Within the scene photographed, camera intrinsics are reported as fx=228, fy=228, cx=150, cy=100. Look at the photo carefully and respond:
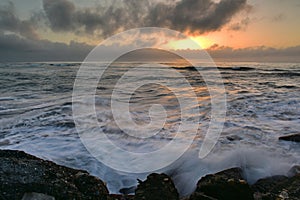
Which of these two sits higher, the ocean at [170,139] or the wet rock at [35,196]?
the wet rock at [35,196]

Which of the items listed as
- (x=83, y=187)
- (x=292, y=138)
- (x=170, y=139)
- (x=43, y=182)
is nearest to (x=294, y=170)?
(x=292, y=138)

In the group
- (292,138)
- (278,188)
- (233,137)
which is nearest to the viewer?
(278,188)

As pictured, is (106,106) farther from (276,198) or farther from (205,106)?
(276,198)

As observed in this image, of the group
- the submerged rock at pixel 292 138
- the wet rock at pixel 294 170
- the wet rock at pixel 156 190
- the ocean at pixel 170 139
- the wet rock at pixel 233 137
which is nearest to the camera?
the wet rock at pixel 156 190

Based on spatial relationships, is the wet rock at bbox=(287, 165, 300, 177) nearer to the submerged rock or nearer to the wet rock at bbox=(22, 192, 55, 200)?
the submerged rock

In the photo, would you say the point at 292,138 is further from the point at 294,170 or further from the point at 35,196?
the point at 35,196

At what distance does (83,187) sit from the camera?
225 centimetres

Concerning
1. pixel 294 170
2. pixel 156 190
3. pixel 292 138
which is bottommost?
pixel 294 170

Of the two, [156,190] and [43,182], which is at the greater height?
[43,182]

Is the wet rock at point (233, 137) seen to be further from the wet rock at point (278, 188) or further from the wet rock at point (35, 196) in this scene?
the wet rock at point (35, 196)

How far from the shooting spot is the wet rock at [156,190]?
229 cm

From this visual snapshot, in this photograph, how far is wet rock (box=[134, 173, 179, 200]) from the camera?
229cm

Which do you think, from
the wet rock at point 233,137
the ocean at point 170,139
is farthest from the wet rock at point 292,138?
the wet rock at point 233,137

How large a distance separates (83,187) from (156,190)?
74 centimetres
